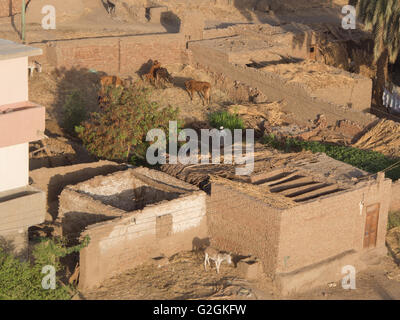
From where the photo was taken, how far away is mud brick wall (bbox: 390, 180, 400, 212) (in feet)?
80.2

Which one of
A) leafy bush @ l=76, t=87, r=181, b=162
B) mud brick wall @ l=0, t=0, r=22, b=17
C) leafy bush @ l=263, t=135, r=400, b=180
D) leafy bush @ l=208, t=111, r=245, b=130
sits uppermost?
mud brick wall @ l=0, t=0, r=22, b=17

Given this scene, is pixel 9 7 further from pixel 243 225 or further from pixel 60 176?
pixel 243 225

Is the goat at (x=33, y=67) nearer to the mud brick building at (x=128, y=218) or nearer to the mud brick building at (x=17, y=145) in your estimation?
the mud brick building at (x=128, y=218)

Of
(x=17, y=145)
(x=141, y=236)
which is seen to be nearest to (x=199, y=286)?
(x=141, y=236)

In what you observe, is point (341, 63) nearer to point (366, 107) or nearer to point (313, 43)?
point (313, 43)

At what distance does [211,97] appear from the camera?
104 feet

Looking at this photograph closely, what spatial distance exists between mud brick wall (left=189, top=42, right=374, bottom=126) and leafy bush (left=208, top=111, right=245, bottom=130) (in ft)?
6.86


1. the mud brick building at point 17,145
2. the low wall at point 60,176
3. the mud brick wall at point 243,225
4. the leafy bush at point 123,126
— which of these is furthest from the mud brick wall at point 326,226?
the leafy bush at point 123,126

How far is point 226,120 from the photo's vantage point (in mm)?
29078

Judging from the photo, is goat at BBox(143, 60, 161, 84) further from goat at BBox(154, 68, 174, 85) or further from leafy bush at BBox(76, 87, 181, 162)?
leafy bush at BBox(76, 87, 181, 162)

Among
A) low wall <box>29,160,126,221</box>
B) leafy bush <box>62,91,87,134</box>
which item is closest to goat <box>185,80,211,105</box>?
leafy bush <box>62,91,87,134</box>

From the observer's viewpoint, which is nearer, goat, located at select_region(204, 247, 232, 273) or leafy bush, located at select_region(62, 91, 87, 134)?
goat, located at select_region(204, 247, 232, 273)

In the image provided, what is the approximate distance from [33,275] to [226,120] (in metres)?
11.2
